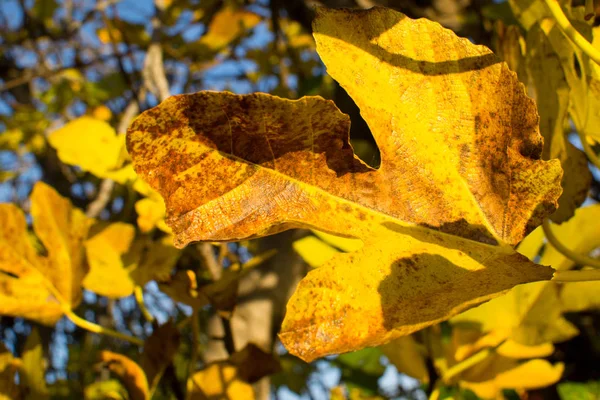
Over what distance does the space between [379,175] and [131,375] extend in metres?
0.38

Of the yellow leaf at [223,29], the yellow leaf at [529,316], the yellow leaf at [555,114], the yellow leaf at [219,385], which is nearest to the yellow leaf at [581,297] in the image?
the yellow leaf at [529,316]

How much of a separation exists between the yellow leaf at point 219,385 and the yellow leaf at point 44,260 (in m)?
0.19

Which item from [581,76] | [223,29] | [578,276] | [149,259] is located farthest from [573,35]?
[223,29]

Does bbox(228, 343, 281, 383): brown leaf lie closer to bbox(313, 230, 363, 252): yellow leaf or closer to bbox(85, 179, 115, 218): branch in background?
bbox(313, 230, 363, 252): yellow leaf

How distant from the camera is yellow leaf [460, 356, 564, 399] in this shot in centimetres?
69

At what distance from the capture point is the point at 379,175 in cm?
39

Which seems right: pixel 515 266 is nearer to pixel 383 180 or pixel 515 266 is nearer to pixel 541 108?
pixel 383 180

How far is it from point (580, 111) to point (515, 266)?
20 centimetres

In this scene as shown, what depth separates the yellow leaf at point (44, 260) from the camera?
0.65 m

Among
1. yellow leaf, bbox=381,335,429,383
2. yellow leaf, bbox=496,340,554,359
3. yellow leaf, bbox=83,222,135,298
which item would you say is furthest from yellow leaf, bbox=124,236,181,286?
yellow leaf, bbox=496,340,554,359

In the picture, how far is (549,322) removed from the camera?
25.0 inches

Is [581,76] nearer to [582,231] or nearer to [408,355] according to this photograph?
[582,231]

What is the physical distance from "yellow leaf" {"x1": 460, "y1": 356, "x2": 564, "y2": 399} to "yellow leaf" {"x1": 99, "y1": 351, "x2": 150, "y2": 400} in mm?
377

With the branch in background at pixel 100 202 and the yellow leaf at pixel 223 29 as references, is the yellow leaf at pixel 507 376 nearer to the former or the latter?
the branch in background at pixel 100 202
